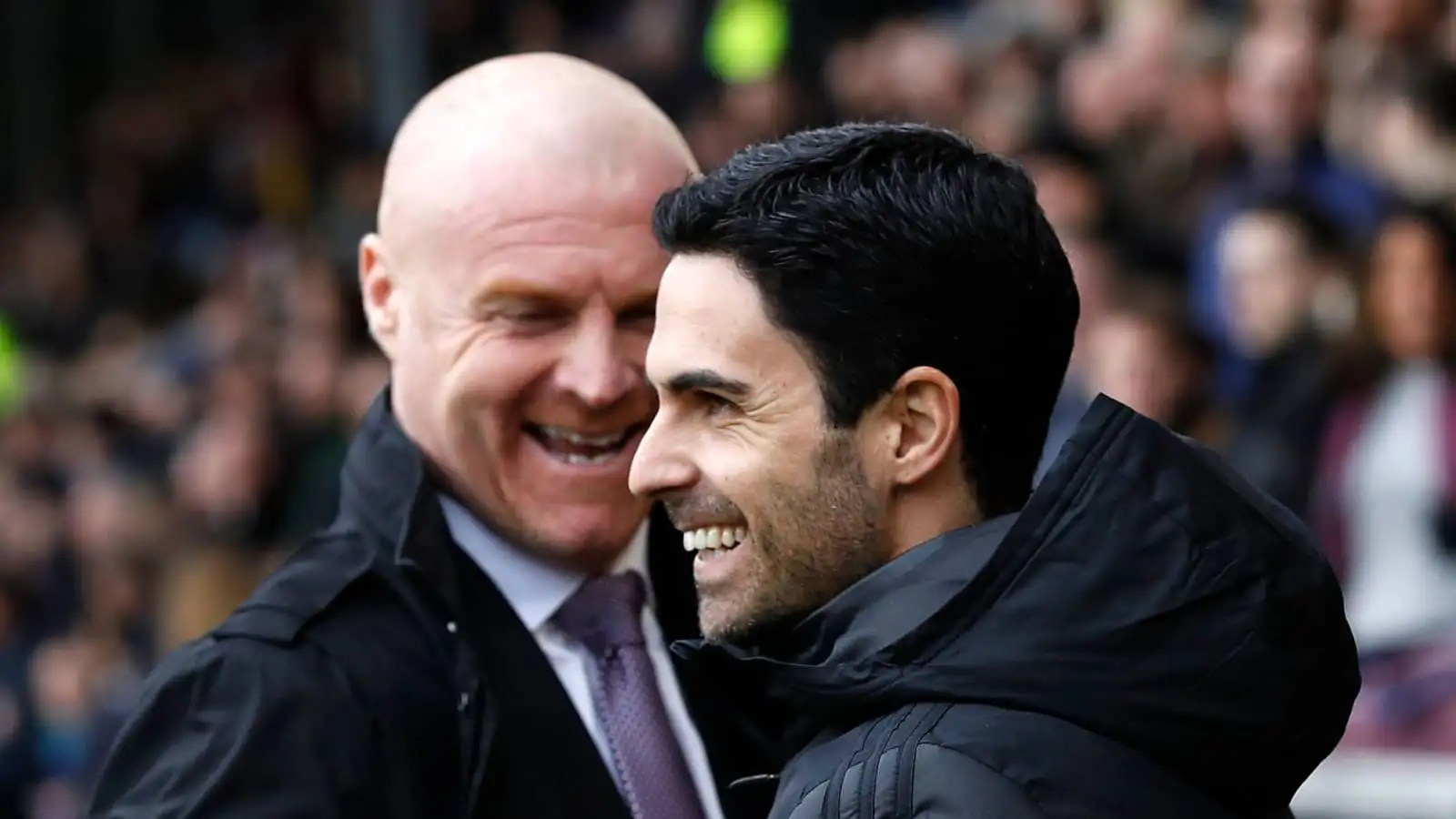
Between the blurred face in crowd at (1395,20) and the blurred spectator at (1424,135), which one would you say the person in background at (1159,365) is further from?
the blurred face in crowd at (1395,20)

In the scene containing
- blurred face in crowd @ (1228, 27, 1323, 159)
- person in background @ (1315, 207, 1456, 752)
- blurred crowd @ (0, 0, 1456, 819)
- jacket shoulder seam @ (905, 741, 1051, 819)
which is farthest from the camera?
blurred face in crowd @ (1228, 27, 1323, 159)

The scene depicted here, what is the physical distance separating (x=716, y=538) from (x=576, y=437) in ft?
→ 1.41

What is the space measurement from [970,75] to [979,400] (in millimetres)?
6038

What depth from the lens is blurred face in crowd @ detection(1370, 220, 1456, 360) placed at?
5.18 meters

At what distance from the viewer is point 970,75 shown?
8008mm

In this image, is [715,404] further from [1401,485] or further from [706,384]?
[1401,485]

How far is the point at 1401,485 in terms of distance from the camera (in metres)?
5.19

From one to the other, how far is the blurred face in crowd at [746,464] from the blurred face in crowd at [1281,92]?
170 inches

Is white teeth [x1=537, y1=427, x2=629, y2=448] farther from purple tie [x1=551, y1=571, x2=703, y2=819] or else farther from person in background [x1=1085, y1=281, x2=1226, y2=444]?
person in background [x1=1085, y1=281, x2=1226, y2=444]

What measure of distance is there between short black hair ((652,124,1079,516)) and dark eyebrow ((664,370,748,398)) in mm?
78

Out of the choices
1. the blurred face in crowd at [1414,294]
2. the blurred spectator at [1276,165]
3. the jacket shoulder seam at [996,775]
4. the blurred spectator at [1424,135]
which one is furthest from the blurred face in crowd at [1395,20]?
the jacket shoulder seam at [996,775]

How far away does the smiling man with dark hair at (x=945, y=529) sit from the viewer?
1.88 meters

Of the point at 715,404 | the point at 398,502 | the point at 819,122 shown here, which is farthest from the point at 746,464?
the point at 819,122

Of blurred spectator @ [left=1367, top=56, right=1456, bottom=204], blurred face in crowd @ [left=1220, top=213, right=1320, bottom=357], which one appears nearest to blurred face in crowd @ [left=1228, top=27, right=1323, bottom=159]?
blurred spectator @ [left=1367, top=56, right=1456, bottom=204]
